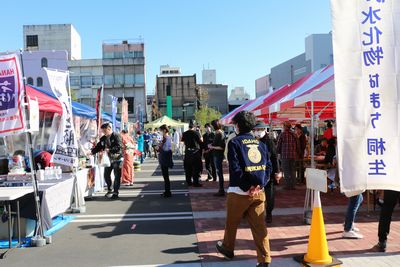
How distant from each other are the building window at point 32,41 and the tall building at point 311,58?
4683 centimetres

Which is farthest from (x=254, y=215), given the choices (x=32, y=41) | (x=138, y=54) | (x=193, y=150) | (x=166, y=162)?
(x=32, y=41)

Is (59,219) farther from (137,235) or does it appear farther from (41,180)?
(137,235)

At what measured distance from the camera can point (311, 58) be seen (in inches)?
2798

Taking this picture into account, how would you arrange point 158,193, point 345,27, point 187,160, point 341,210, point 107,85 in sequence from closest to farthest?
point 345,27 < point 341,210 < point 158,193 < point 187,160 < point 107,85

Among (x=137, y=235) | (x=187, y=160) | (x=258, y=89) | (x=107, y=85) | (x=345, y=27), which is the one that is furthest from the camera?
(x=258, y=89)

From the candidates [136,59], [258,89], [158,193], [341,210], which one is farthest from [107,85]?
[341,210]

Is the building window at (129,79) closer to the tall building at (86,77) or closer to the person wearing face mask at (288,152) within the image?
the tall building at (86,77)

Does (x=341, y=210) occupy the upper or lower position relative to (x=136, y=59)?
lower

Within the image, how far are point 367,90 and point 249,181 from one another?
168cm

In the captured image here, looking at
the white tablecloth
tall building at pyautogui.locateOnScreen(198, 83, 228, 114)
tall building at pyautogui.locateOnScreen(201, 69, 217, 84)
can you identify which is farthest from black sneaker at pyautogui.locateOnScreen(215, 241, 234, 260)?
tall building at pyautogui.locateOnScreen(201, 69, 217, 84)

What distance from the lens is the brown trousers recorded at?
187 inches

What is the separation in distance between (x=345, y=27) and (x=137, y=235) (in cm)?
446

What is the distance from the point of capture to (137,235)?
6.78m

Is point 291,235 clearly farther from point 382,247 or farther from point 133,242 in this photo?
point 133,242
